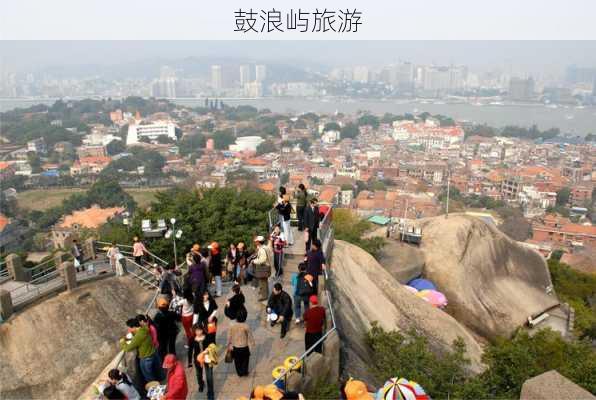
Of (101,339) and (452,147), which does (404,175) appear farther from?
(101,339)

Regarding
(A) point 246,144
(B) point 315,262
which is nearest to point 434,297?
(B) point 315,262

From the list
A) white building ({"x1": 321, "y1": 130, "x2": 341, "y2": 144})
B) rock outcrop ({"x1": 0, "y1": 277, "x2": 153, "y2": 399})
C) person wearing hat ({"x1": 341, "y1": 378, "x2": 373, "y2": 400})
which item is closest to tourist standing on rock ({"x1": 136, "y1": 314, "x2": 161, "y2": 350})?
person wearing hat ({"x1": 341, "y1": 378, "x2": 373, "y2": 400})

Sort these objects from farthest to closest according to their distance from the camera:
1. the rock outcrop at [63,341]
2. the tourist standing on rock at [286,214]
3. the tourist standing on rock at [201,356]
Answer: the rock outcrop at [63,341] → the tourist standing on rock at [286,214] → the tourist standing on rock at [201,356]

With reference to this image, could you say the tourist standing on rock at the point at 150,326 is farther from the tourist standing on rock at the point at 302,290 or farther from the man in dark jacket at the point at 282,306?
the tourist standing on rock at the point at 302,290

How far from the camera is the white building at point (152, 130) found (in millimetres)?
95875

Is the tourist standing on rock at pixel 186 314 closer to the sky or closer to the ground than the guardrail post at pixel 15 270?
closer to the sky

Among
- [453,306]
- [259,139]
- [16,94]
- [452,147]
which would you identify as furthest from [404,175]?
[16,94]

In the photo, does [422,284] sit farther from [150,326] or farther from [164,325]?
[150,326]

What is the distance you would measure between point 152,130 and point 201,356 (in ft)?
326

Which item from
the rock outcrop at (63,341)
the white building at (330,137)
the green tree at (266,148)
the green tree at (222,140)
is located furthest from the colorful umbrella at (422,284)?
the white building at (330,137)

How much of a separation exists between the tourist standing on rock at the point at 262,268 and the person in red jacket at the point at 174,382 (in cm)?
250

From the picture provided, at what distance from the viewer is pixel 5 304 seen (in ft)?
26.7

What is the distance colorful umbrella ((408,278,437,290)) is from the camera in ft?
40.6

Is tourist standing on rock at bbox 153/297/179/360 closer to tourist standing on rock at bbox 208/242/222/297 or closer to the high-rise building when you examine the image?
tourist standing on rock at bbox 208/242/222/297
